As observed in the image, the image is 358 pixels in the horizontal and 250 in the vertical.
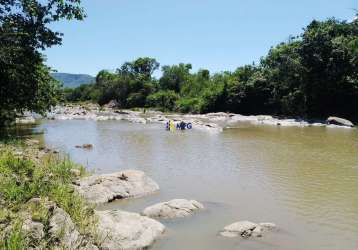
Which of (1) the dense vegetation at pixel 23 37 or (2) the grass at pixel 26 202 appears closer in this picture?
(2) the grass at pixel 26 202

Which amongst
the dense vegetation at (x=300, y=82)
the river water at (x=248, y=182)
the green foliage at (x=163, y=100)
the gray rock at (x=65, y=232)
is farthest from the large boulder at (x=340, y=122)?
the green foliage at (x=163, y=100)

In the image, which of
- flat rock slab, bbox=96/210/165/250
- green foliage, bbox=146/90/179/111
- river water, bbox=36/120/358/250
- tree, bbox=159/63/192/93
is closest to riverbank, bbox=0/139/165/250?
flat rock slab, bbox=96/210/165/250

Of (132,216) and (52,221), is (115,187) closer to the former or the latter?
(132,216)

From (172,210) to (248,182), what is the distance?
22.4ft

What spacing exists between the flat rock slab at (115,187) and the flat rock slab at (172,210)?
7.44 ft

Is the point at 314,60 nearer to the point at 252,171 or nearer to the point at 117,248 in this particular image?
the point at 252,171

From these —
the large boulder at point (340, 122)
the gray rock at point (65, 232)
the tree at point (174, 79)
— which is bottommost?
the gray rock at point (65, 232)

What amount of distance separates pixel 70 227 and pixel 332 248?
6.91 m

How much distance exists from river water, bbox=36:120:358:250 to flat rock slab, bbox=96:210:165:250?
0.37 m

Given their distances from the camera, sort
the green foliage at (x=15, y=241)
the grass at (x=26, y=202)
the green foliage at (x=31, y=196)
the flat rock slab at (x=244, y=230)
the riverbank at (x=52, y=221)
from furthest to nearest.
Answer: the flat rock slab at (x=244, y=230)
the green foliage at (x=31, y=196)
the riverbank at (x=52, y=221)
the grass at (x=26, y=202)
the green foliage at (x=15, y=241)

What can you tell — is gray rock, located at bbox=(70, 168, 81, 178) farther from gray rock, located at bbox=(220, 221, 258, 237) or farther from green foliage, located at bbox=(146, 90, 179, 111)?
green foliage, located at bbox=(146, 90, 179, 111)

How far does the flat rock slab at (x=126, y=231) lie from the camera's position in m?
10.4

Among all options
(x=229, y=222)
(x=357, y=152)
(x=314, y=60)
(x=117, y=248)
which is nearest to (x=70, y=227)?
(x=117, y=248)

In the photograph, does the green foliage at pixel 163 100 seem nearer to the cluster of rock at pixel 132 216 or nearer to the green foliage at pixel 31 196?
the cluster of rock at pixel 132 216
